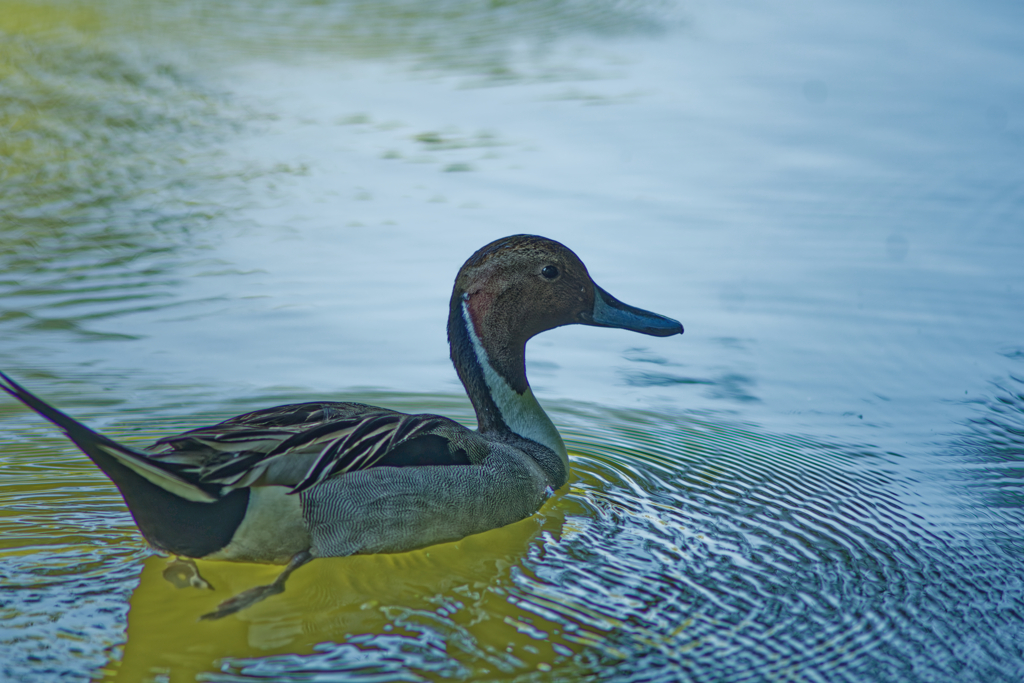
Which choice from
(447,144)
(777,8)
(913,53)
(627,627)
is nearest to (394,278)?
(447,144)

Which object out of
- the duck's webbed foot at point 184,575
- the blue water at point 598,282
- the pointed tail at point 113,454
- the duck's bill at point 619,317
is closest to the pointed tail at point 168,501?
the pointed tail at point 113,454

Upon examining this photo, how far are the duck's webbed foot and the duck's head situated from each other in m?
1.66

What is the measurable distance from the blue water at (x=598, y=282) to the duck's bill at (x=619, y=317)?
632 mm

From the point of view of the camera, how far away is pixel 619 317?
225 inches

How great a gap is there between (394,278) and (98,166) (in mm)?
Answer: 3533

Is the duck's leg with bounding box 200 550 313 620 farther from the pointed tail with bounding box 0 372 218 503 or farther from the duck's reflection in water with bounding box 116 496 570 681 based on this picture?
the pointed tail with bounding box 0 372 218 503

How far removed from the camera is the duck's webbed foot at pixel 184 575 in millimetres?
4355

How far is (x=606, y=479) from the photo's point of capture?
5488mm

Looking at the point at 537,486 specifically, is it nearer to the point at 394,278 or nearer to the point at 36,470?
the point at 36,470

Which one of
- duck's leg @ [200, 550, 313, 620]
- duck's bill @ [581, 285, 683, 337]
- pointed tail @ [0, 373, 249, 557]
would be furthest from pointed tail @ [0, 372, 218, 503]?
duck's bill @ [581, 285, 683, 337]

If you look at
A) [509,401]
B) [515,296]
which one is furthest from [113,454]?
[515,296]

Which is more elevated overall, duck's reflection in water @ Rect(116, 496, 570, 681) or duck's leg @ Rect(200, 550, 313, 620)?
duck's leg @ Rect(200, 550, 313, 620)

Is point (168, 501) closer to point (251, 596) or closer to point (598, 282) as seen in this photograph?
point (251, 596)

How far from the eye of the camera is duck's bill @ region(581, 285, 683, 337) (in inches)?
223
